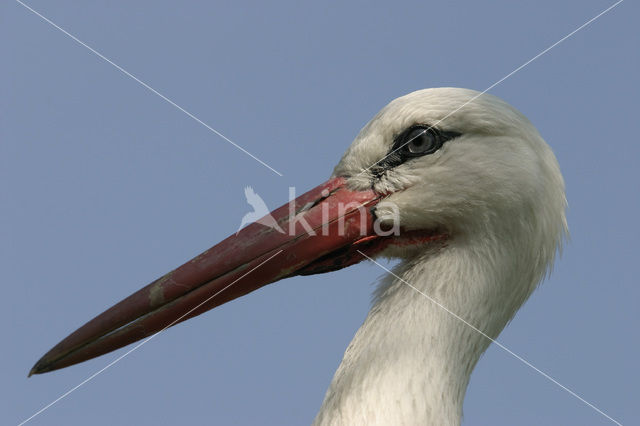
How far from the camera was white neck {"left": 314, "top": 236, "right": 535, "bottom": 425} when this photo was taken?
2.42 metres

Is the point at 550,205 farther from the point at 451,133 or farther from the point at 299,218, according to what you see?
the point at 299,218

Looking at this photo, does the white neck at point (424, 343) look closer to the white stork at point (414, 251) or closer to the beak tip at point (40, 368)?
the white stork at point (414, 251)

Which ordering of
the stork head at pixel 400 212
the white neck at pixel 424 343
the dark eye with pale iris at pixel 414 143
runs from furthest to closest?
the dark eye with pale iris at pixel 414 143
the stork head at pixel 400 212
the white neck at pixel 424 343

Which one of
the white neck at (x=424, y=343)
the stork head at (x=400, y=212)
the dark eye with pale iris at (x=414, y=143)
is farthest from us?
the dark eye with pale iris at (x=414, y=143)

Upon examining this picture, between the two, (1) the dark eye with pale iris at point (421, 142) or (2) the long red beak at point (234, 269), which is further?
(1) the dark eye with pale iris at point (421, 142)

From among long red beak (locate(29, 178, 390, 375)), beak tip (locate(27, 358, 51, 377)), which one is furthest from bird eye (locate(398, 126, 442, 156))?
beak tip (locate(27, 358, 51, 377))

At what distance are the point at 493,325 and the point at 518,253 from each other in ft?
0.91

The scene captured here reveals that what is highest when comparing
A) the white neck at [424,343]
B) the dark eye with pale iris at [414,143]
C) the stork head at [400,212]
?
the dark eye with pale iris at [414,143]

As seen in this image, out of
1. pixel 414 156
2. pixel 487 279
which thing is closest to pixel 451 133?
pixel 414 156

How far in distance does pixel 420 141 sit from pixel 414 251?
427 millimetres

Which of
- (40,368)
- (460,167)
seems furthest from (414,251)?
(40,368)

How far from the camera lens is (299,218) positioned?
2.79 meters

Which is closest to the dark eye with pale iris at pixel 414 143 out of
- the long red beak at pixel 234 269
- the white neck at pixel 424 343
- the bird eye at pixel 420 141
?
the bird eye at pixel 420 141

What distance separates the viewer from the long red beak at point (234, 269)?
2.66 metres
